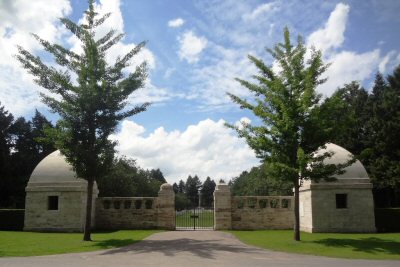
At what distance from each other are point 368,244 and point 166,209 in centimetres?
1172

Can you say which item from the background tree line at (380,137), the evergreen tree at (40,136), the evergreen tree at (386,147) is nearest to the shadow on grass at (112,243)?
the background tree line at (380,137)

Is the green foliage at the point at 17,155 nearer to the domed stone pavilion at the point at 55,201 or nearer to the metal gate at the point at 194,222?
the domed stone pavilion at the point at 55,201

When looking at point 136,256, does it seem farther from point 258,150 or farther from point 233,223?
point 233,223

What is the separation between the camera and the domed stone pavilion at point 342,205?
22219mm

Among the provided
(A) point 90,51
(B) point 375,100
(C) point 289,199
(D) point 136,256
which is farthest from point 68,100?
(B) point 375,100

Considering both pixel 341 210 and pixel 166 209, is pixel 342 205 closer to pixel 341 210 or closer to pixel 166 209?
pixel 341 210

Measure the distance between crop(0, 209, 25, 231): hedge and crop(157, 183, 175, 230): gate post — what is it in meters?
8.45

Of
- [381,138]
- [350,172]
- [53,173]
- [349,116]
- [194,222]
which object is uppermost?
[381,138]

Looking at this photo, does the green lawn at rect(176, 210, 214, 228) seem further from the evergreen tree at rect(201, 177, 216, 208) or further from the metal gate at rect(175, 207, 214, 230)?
the evergreen tree at rect(201, 177, 216, 208)

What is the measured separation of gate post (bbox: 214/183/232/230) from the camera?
23859mm

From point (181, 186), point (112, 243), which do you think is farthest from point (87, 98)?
point (181, 186)

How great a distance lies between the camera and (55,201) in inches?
934

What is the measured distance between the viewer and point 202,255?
13453mm

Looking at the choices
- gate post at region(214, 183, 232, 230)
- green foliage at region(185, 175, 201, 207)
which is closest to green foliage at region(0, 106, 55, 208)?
gate post at region(214, 183, 232, 230)
